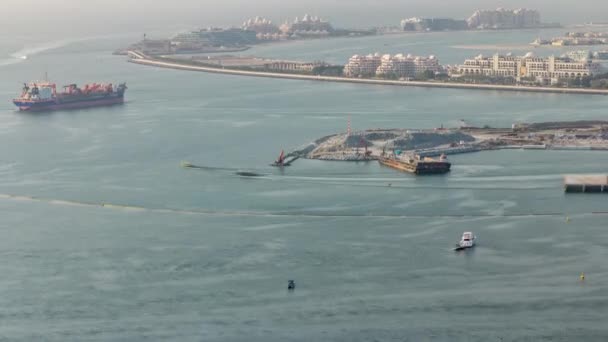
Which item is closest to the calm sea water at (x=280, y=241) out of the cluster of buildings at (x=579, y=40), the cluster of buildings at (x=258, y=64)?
the cluster of buildings at (x=258, y=64)

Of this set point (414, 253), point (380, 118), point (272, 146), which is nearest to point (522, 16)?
point (380, 118)

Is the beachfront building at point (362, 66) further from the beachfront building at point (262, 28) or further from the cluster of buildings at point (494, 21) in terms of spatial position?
the cluster of buildings at point (494, 21)

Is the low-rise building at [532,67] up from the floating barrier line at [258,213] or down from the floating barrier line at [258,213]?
up

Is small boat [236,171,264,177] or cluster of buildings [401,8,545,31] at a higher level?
cluster of buildings [401,8,545,31]

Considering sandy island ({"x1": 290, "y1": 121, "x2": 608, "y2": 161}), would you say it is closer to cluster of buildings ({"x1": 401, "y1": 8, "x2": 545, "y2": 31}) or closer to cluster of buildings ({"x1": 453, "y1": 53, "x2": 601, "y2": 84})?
cluster of buildings ({"x1": 453, "y1": 53, "x2": 601, "y2": 84})

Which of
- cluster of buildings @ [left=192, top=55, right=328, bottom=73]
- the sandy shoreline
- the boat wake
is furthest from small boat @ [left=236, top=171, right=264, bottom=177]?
the boat wake

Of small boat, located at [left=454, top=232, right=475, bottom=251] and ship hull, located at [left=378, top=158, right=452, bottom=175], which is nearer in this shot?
small boat, located at [left=454, top=232, right=475, bottom=251]
